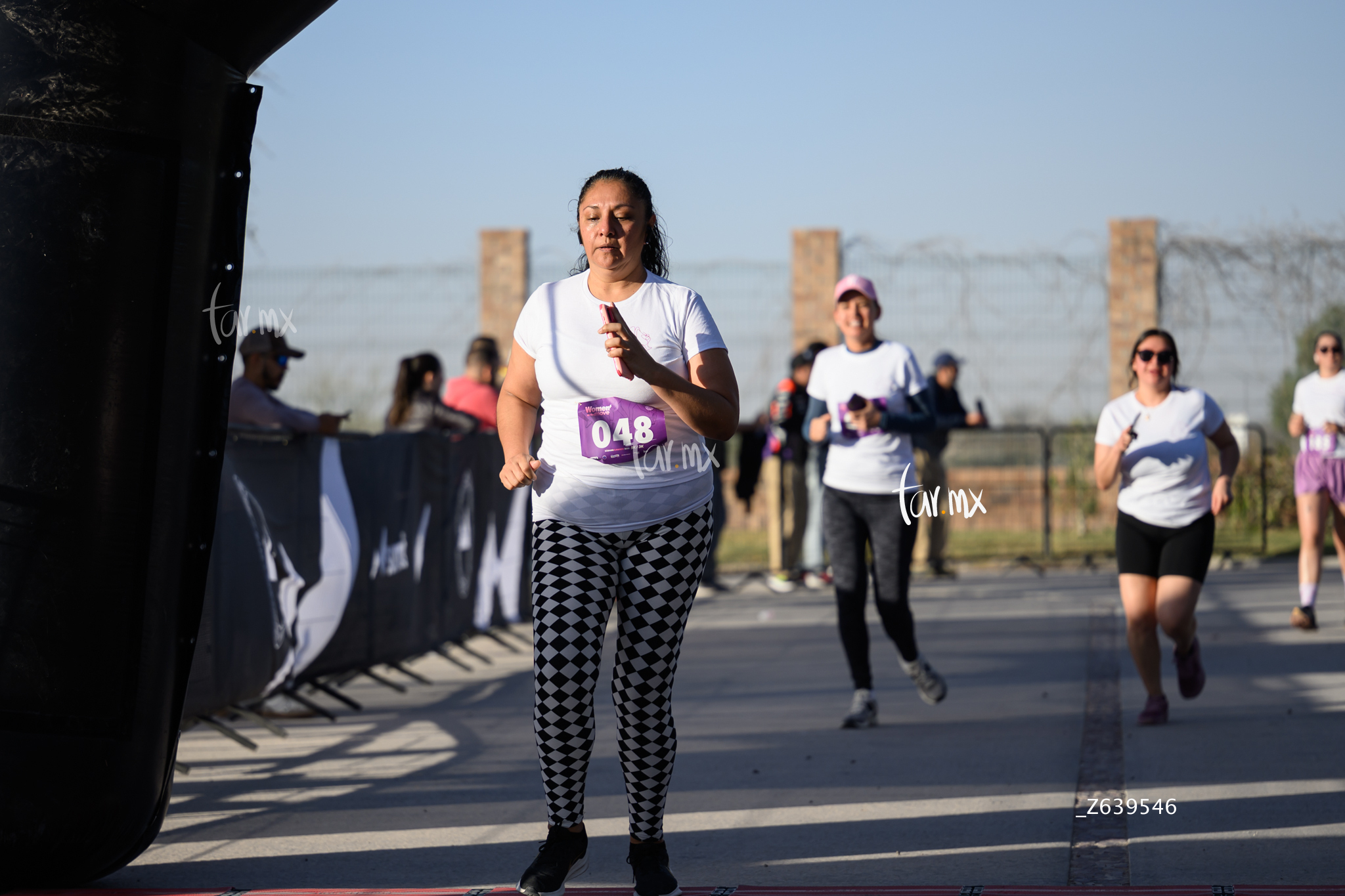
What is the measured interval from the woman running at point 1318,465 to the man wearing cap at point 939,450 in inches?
155

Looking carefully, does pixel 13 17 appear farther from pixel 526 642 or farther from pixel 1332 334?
pixel 1332 334

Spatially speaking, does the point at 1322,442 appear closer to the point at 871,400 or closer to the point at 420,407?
the point at 871,400

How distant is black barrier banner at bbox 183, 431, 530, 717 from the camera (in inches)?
238

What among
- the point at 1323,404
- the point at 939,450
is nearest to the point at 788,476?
the point at 939,450

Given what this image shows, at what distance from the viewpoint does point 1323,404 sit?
9852 mm

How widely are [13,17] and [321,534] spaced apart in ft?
11.5

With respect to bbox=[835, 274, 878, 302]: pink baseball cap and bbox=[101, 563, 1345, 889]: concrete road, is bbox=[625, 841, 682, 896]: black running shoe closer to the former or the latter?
bbox=[101, 563, 1345, 889]: concrete road

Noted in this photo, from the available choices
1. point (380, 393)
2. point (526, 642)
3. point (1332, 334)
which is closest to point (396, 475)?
point (526, 642)

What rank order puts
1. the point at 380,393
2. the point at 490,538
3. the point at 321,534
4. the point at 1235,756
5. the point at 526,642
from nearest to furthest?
the point at 1235,756 < the point at 321,534 < the point at 490,538 < the point at 526,642 < the point at 380,393

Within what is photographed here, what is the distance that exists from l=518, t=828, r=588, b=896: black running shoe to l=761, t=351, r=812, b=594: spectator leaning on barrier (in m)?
8.25

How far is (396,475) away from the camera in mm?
7879

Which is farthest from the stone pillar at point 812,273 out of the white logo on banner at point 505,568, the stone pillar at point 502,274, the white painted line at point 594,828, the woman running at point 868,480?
the white painted line at point 594,828

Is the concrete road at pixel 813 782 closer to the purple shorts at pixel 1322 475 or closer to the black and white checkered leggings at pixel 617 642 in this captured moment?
the black and white checkered leggings at pixel 617 642

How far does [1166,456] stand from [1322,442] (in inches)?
150
